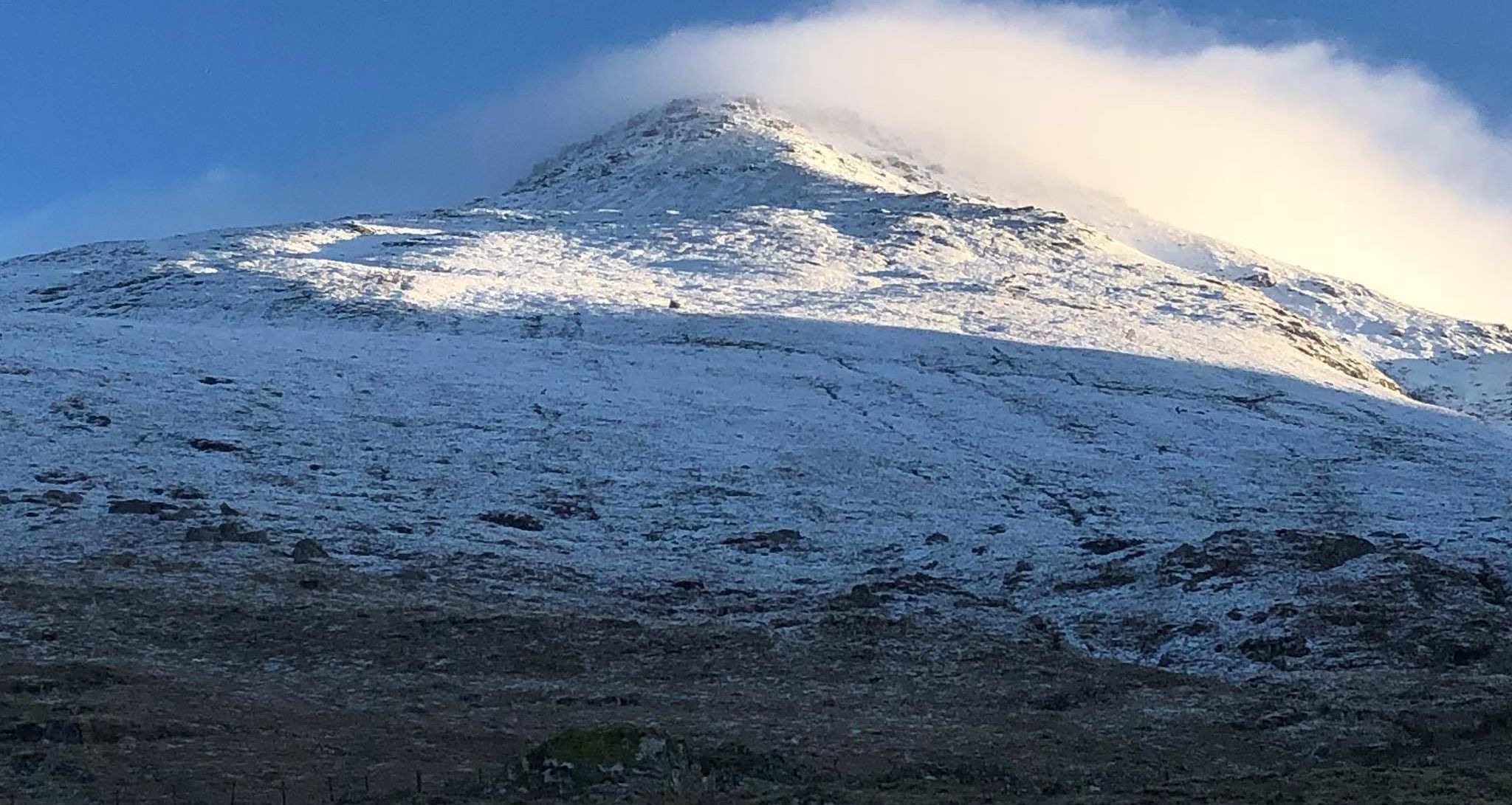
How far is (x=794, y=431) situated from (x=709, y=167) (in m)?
90.7

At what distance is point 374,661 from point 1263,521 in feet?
89.0

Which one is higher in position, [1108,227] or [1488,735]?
[1108,227]

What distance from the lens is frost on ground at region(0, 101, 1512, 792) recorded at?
25.7 meters

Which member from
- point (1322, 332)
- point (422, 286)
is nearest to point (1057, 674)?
point (422, 286)

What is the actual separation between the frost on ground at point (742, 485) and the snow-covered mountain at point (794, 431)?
0.78 ft

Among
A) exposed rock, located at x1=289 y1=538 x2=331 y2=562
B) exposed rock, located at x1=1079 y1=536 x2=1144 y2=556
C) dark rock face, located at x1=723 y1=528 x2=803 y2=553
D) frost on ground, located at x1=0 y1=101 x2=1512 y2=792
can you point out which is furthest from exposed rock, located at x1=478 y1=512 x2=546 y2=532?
exposed rock, located at x1=1079 y1=536 x2=1144 y2=556

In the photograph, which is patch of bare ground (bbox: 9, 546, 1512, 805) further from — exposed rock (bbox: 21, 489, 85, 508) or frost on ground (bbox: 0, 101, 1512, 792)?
exposed rock (bbox: 21, 489, 85, 508)

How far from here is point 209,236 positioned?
107750 mm

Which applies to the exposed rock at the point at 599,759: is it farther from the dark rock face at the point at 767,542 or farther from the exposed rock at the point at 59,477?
the exposed rock at the point at 59,477

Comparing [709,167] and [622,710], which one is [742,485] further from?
[709,167]

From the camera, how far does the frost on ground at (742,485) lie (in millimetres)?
25656

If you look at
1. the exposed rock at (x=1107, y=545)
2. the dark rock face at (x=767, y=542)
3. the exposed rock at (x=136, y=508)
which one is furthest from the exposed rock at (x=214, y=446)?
the exposed rock at (x=1107, y=545)

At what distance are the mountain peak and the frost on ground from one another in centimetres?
2998

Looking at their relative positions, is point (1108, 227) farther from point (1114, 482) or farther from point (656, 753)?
point (656, 753)
